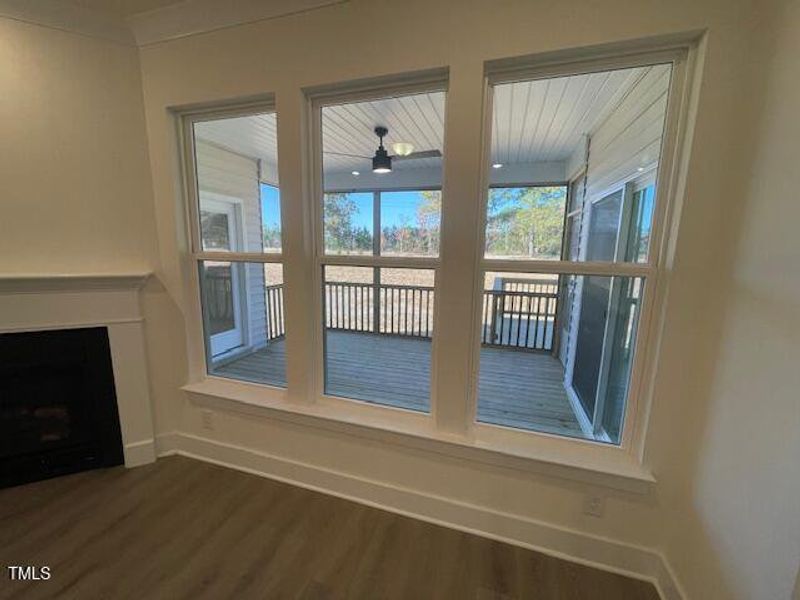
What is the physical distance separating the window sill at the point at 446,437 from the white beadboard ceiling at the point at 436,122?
136cm

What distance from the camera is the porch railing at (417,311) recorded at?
2.10 metres

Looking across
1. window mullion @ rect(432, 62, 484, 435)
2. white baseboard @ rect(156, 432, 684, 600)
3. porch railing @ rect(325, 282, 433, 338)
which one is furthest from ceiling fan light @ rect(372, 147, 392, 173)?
white baseboard @ rect(156, 432, 684, 600)

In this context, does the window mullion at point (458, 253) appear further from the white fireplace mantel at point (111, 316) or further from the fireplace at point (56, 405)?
the fireplace at point (56, 405)

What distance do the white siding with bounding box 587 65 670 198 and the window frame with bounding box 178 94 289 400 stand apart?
1.78 m

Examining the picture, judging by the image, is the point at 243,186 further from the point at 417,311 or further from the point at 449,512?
the point at 449,512

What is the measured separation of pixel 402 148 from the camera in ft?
7.41

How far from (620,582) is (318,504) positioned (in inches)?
57.2

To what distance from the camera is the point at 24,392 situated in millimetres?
1944

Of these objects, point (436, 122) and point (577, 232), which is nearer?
point (436, 122)

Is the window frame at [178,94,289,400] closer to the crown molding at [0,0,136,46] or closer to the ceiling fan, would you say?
the crown molding at [0,0,136,46]

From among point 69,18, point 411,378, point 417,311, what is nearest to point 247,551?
point 411,378

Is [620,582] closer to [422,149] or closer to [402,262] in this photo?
[402,262]

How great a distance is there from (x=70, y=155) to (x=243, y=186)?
85 cm

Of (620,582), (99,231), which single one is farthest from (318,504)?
(99,231)
